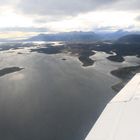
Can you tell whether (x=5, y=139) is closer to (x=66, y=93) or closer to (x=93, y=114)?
(x=93, y=114)

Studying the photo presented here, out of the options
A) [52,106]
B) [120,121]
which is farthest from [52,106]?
[120,121]

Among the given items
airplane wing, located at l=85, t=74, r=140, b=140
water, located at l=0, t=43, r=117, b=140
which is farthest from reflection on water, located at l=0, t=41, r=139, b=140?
airplane wing, located at l=85, t=74, r=140, b=140

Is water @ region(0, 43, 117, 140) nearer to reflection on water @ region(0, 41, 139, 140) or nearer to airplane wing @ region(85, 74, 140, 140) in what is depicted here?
reflection on water @ region(0, 41, 139, 140)

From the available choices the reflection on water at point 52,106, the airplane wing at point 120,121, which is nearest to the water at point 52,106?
the reflection on water at point 52,106

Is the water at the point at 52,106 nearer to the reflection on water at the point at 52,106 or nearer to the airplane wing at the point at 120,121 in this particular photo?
the reflection on water at the point at 52,106

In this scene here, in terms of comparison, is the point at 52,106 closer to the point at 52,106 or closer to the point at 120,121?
the point at 52,106
